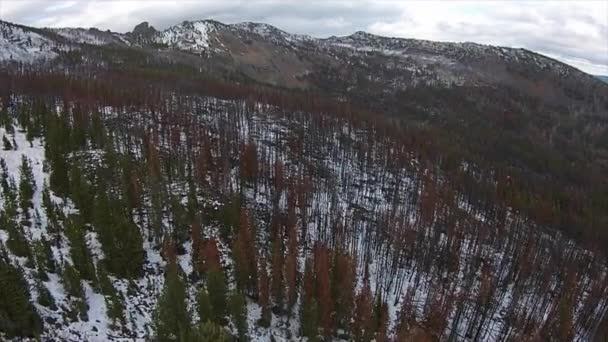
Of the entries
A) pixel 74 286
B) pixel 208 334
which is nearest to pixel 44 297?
pixel 74 286

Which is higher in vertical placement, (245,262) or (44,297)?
(44,297)

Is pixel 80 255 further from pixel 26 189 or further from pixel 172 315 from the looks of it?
pixel 26 189

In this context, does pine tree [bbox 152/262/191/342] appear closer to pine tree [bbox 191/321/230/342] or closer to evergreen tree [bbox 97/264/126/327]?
evergreen tree [bbox 97/264/126/327]

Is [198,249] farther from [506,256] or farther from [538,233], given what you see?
[538,233]

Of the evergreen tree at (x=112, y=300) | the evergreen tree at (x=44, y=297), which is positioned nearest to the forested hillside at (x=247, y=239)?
the evergreen tree at (x=44, y=297)

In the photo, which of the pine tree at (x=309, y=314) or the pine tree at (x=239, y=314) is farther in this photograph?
the pine tree at (x=309, y=314)

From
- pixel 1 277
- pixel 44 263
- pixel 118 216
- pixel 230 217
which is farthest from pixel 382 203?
pixel 1 277

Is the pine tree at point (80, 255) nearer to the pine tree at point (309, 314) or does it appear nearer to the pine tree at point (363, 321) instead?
the pine tree at point (309, 314)
